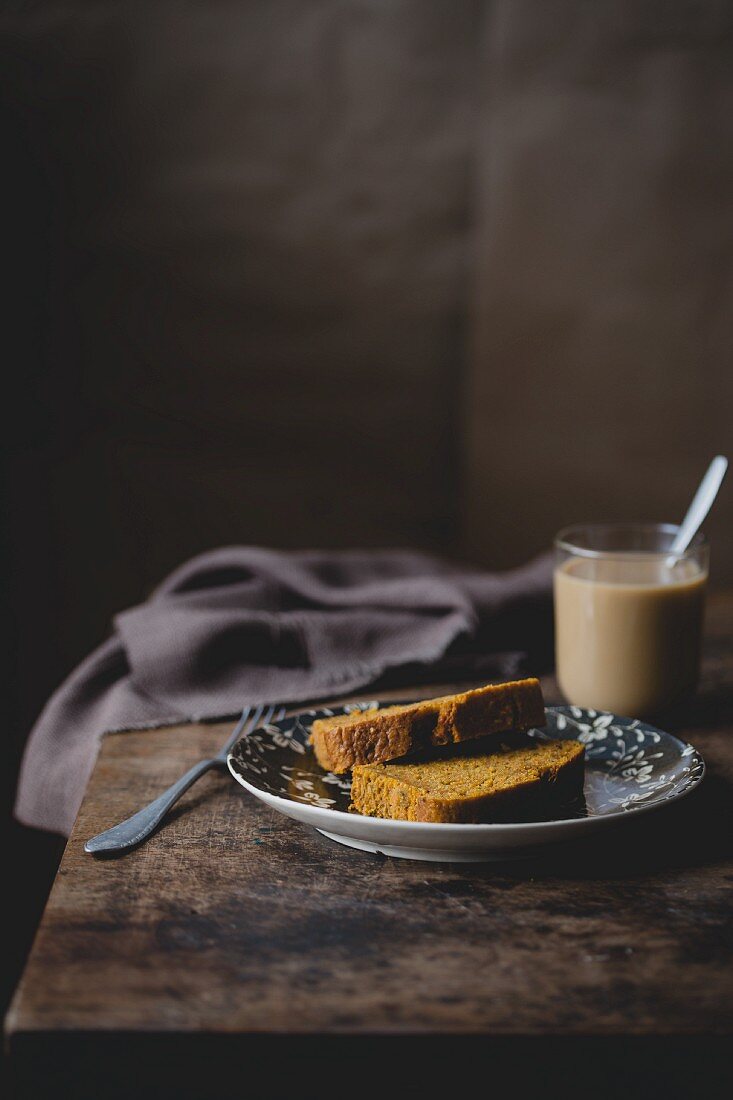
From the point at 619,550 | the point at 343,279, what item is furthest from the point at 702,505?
the point at 343,279

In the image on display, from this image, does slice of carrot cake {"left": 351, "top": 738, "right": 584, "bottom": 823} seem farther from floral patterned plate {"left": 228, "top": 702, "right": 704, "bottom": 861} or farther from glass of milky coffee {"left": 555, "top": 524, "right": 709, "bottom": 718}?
glass of milky coffee {"left": 555, "top": 524, "right": 709, "bottom": 718}

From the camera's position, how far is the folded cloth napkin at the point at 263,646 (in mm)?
1142

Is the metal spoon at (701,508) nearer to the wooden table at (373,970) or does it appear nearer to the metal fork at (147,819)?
the wooden table at (373,970)

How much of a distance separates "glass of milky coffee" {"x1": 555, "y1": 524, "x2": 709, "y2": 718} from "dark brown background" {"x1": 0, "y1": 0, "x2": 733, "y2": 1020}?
1179 mm

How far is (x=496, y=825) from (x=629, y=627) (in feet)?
1.46

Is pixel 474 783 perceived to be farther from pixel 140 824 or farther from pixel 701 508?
pixel 701 508

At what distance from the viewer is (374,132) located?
217cm

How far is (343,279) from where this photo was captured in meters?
2.23

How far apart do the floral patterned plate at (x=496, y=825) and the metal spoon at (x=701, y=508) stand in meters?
0.25

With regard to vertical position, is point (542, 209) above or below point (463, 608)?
above

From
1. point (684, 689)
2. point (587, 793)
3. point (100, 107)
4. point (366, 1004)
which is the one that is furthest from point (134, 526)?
point (366, 1004)

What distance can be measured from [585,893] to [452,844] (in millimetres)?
99

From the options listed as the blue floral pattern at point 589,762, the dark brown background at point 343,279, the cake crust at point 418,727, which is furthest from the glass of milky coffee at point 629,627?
the dark brown background at point 343,279

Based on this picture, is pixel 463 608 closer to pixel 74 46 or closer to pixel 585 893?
pixel 585 893
